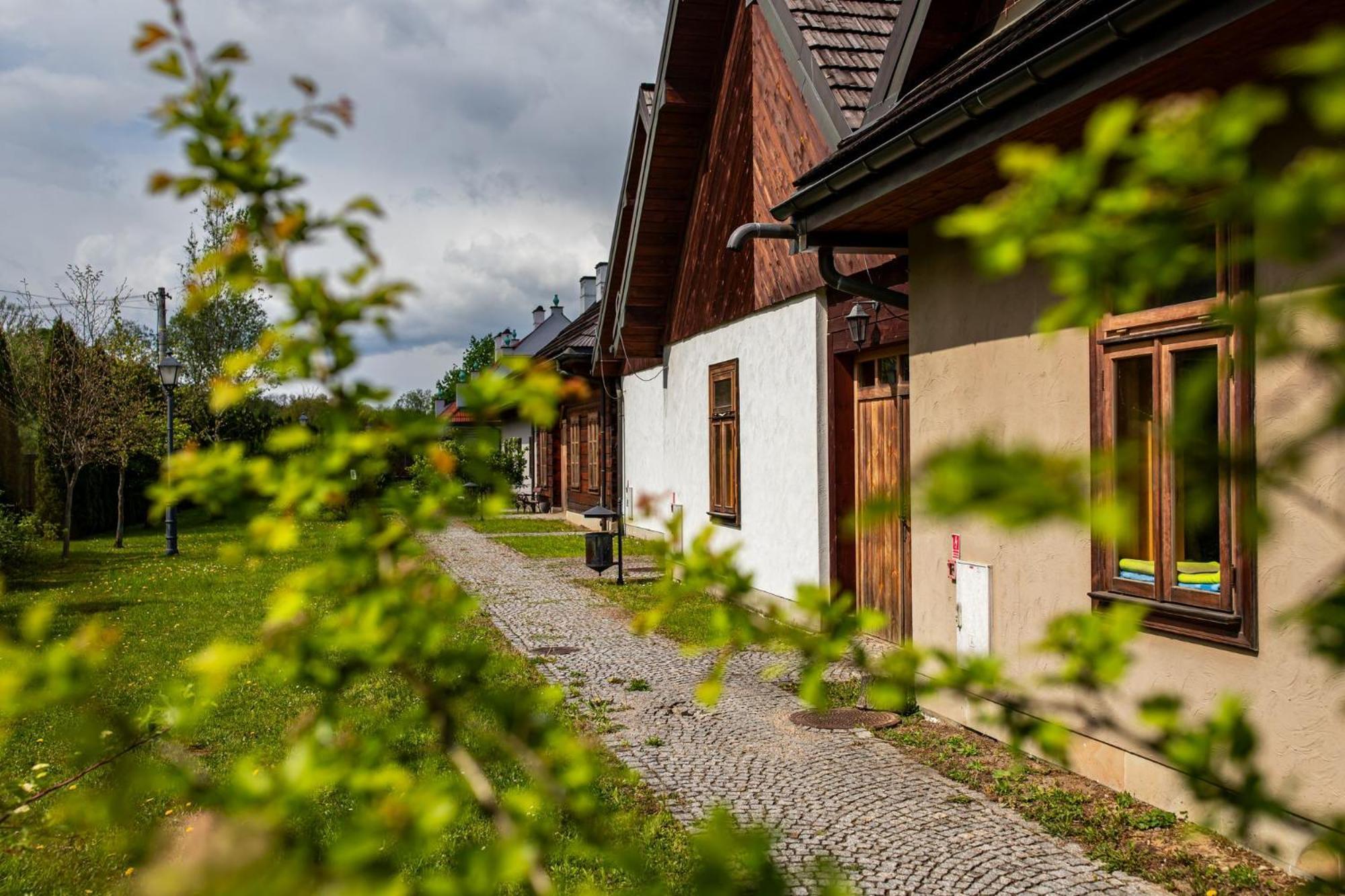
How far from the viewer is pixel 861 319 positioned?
8898 mm

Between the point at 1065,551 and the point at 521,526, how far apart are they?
19.5 meters

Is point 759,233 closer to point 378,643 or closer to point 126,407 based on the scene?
point 378,643

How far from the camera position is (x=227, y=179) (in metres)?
1.33

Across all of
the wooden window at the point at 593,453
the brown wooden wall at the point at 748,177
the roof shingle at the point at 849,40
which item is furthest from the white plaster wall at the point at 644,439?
the roof shingle at the point at 849,40

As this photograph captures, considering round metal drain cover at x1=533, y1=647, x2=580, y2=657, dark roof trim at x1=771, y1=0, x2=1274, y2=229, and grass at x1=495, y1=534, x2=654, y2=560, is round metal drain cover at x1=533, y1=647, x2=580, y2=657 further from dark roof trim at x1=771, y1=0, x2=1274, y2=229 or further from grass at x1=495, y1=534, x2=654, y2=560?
grass at x1=495, y1=534, x2=654, y2=560

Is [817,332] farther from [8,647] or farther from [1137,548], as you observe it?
[8,647]

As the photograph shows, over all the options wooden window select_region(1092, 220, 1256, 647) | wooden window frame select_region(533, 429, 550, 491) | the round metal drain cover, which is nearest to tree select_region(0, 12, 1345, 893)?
wooden window select_region(1092, 220, 1256, 647)

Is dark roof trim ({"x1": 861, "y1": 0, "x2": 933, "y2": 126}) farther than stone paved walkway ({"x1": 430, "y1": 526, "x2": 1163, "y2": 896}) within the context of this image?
Yes

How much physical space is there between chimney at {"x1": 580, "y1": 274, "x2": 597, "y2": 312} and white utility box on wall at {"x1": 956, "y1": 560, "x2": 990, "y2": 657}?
3110 centimetres

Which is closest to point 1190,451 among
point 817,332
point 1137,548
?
point 1137,548

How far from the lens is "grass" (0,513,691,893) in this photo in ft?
13.8

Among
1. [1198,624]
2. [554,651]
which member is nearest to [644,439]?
[554,651]

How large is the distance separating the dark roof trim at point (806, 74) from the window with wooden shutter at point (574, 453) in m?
14.7

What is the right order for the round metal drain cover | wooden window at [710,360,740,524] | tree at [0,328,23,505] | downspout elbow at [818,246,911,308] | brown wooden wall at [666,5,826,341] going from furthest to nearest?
1. tree at [0,328,23,505]
2. wooden window at [710,360,740,524]
3. brown wooden wall at [666,5,826,341]
4. the round metal drain cover
5. downspout elbow at [818,246,911,308]
